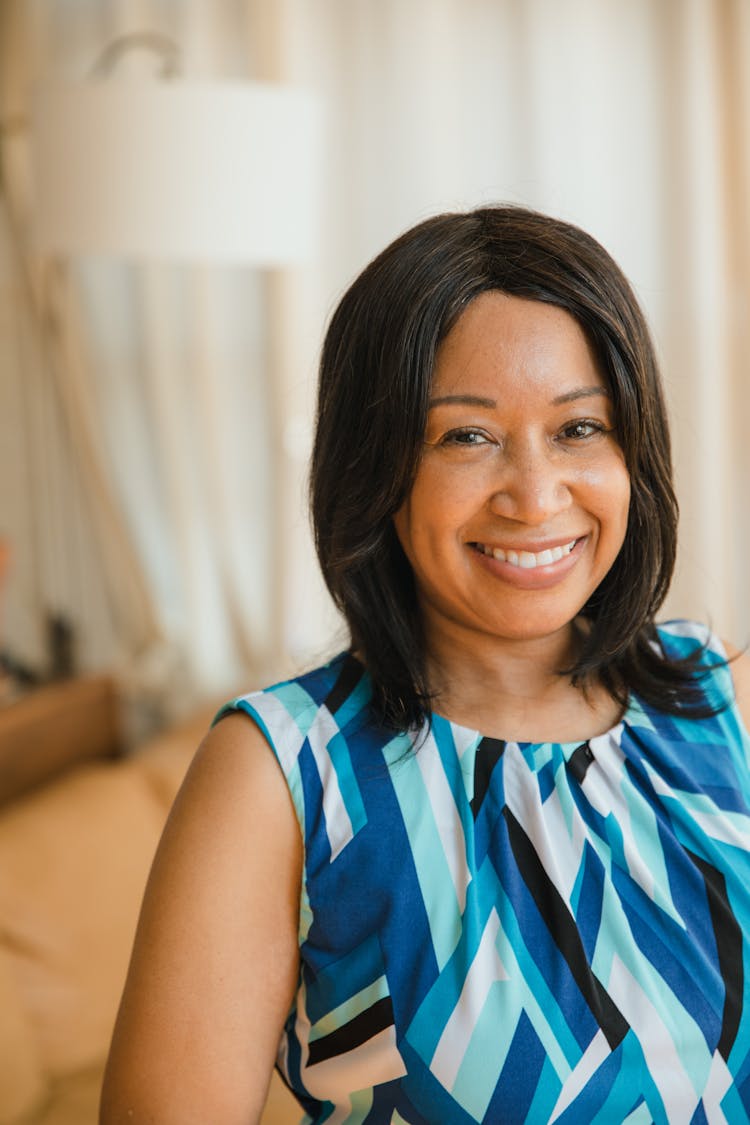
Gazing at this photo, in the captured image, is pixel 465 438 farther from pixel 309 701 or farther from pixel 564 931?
pixel 564 931

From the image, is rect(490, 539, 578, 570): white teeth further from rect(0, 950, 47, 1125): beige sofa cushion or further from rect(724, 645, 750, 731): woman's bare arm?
rect(0, 950, 47, 1125): beige sofa cushion

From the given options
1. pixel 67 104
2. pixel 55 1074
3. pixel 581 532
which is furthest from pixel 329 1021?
A: pixel 67 104

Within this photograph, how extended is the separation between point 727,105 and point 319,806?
1.85 m

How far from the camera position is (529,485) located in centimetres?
106

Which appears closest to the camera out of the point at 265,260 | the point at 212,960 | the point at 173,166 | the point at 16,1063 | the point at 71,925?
the point at 212,960

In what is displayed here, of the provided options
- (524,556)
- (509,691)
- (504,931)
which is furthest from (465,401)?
(504,931)

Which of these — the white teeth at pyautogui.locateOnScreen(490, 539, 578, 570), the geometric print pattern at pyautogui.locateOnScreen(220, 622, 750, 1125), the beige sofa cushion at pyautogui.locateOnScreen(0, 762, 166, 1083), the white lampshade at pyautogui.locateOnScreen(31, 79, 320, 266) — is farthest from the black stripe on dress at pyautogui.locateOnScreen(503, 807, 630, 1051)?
the white lampshade at pyautogui.locateOnScreen(31, 79, 320, 266)

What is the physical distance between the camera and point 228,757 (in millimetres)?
1072

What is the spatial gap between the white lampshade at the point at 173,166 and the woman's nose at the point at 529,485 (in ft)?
4.22

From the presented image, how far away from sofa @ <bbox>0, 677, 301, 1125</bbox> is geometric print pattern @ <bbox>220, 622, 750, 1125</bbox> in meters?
0.66

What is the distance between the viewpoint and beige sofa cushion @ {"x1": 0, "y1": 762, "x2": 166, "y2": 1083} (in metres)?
1.83

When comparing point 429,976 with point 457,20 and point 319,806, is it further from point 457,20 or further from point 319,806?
point 457,20

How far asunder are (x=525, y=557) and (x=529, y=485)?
0.22 ft

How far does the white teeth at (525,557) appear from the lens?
3.57 ft
